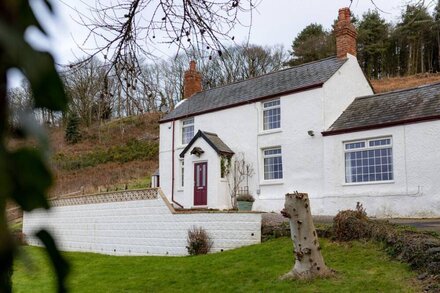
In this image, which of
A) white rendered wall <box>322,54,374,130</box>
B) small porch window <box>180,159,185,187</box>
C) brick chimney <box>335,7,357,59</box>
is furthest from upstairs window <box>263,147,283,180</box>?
brick chimney <box>335,7,357,59</box>

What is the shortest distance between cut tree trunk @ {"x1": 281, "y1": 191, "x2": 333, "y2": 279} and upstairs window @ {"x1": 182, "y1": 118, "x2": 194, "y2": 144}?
49.1 ft

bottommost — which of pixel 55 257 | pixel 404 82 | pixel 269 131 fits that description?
pixel 55 257

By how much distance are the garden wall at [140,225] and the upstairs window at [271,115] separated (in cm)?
688

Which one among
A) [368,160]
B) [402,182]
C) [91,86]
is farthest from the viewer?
[368,160]

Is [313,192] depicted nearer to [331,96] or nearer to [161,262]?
[331,96]

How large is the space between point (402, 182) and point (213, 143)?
8.86m

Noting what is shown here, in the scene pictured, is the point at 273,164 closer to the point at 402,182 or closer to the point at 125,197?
the point at 402,182

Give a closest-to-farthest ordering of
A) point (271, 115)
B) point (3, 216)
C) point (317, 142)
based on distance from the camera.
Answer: point (3, 216)
point (317, 142)
point (271, 115)

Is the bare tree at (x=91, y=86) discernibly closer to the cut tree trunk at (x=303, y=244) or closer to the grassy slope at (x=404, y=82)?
the cut tree trunk at (x=303, y=244)

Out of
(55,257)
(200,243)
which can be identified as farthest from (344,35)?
(55,257)

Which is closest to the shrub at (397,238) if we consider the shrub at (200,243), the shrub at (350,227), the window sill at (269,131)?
the shrub at (350,227)

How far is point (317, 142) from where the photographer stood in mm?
19438

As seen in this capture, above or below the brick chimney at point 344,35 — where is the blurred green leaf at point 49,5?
below

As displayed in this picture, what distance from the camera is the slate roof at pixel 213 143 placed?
858 inches
